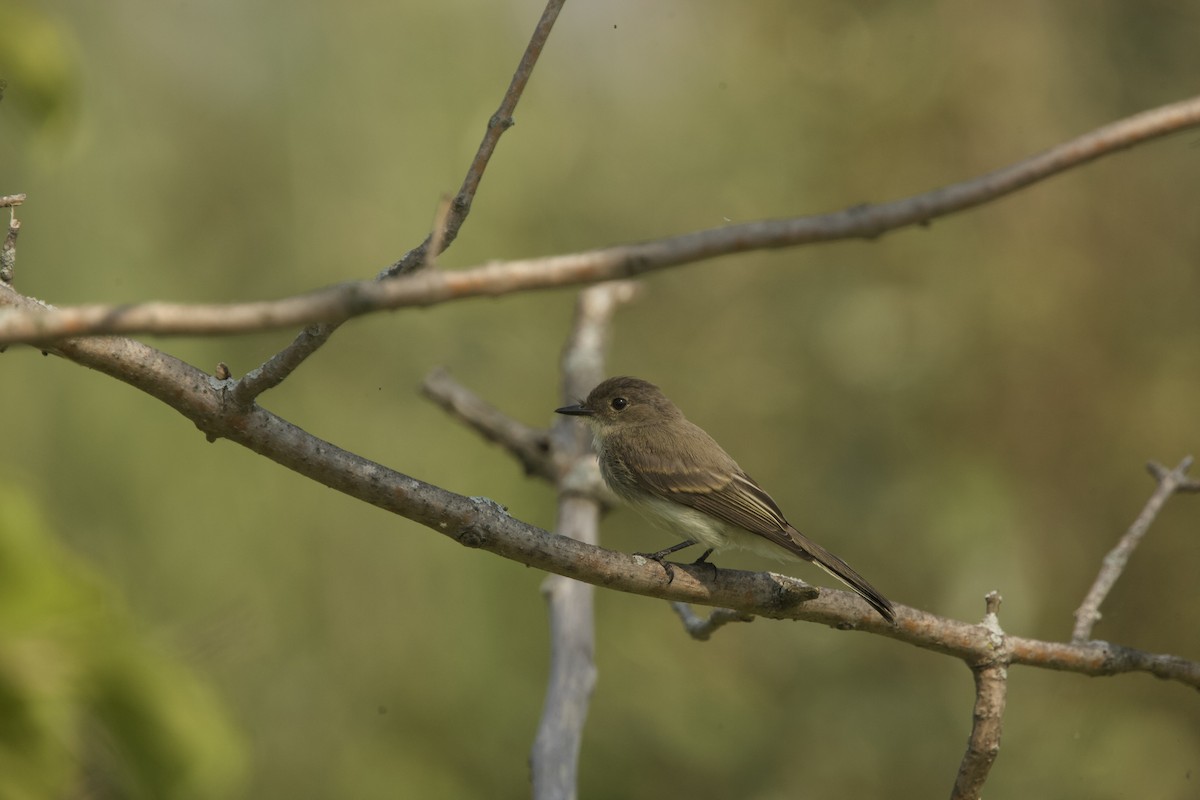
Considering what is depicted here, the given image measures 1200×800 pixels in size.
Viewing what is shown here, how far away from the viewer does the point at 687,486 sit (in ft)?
13.7

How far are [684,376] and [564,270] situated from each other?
601 cm

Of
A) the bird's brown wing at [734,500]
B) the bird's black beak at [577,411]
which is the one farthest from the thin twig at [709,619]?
the bird's black beak at [577,411]

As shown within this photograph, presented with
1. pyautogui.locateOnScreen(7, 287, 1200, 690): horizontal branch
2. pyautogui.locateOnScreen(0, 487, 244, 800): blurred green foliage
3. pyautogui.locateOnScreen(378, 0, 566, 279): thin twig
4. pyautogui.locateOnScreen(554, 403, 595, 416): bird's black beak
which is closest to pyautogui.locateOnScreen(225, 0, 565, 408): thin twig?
pyautogui.locateOnScreen(378, 0, 566, 279): thin twig

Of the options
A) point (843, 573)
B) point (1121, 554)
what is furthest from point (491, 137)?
point (1121, 554)

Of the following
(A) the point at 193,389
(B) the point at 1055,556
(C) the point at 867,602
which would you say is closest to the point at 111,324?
(A) the point at 193,389

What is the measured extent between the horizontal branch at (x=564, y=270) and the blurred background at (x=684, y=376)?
4.07 m

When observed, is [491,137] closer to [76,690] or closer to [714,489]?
[76,690]

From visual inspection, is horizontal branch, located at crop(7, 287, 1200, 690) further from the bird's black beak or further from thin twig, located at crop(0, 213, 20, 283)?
the bird's black beak

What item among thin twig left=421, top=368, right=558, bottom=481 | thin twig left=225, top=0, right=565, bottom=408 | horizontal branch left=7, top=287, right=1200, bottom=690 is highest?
thin twig left=421, top=368, right=558, bottom=481

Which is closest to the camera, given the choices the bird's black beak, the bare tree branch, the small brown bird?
the bare tree branch

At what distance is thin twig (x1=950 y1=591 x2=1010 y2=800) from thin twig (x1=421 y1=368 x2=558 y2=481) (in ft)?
9.06

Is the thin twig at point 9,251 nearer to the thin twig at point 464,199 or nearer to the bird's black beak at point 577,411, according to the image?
the thin twig at point 464,199

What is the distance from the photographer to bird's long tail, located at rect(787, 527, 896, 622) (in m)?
3.24

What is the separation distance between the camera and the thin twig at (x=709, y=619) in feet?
10.9
